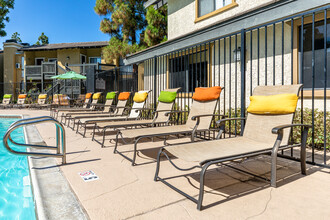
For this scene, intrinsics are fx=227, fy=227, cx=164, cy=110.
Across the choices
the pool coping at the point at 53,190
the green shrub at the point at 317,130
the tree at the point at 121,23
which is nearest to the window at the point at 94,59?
the tree at the point at 121,23

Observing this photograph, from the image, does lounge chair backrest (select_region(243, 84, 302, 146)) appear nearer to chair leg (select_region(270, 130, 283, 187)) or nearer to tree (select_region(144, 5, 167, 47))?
chair leg (select_region(270, 130, 283, 187))

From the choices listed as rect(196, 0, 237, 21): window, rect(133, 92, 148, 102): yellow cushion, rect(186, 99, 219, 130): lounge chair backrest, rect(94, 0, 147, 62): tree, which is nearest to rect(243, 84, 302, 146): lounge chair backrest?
rect(186, 99, 219, 130): lounge chair backrest

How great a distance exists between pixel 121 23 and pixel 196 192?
13610 mm

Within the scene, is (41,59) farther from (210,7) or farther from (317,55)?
(317,55)

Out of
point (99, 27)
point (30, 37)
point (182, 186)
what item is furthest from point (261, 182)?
point (30, 37)

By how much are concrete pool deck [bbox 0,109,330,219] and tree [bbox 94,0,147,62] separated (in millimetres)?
12060

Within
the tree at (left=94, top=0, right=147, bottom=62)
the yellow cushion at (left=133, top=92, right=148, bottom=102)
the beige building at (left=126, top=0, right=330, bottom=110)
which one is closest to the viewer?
the beige building at (left=126, top=0, right=330, bottom=110)

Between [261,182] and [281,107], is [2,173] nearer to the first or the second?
[261,182]

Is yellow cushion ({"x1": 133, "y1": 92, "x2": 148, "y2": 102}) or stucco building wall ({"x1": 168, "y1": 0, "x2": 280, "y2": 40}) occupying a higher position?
stucco building wall ({"x1": 168, "y1": 0, "x2": 280, "y2": 40})

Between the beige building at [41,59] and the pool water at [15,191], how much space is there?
16741 mm

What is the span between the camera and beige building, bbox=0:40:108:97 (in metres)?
19.9

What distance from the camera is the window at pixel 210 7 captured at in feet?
22.7

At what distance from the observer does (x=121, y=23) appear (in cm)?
1394

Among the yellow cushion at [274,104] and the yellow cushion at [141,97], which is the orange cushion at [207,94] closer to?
the yellow cushion at [274,104]
